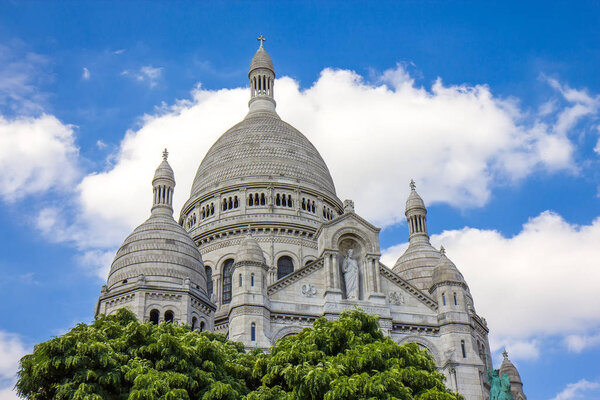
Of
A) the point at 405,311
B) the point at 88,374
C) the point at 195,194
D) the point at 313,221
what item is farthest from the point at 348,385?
the point at 195,194

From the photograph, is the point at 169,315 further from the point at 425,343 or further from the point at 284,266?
the point at 425,343

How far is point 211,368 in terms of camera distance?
90.8ft

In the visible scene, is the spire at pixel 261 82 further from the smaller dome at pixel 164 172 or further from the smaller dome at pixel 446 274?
the smaller dome at pixel 446 274

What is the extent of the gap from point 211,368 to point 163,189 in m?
27.4

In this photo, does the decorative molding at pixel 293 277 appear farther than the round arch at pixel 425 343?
No

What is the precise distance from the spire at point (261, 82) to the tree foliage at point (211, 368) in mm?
42943

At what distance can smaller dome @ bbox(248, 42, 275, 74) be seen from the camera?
7306cm

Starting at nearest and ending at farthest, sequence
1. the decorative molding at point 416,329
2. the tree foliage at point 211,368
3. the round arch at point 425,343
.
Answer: the tree foliage at point 211,368, the round arch at point 425,343, the decorative molding at point 416,329

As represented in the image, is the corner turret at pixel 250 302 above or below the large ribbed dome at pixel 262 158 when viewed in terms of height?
below

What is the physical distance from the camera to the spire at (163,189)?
5212 centimetres

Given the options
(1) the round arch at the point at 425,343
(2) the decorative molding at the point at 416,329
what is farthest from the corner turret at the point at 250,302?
(1) the round arch at the point at 425,343

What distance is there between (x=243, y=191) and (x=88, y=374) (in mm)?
35216

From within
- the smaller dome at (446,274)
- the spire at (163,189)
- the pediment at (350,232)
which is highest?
the spire at (163,189)

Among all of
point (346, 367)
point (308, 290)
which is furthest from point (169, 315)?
point (346, 367)
